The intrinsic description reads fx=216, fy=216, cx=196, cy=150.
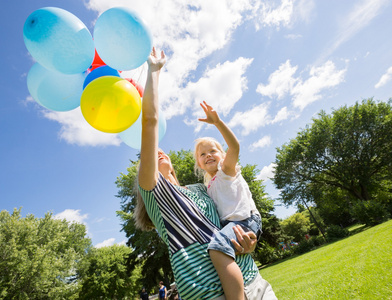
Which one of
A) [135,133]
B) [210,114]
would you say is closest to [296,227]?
[135,133]

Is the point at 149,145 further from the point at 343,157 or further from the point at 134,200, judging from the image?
the point at 343,157

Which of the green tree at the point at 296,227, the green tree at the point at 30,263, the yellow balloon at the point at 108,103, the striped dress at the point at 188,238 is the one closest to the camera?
the striped dress at the point at 188,238

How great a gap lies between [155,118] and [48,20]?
177 cm

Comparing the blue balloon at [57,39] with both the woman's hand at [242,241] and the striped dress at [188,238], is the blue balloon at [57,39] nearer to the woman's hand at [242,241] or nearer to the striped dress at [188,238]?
the striped dress at [188,238]

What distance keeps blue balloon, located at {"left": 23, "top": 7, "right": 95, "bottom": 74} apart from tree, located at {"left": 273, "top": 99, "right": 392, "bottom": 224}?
93.6 feet

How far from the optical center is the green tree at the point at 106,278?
23.3m

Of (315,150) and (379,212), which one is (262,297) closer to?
(379,212)

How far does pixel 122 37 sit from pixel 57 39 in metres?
0.63

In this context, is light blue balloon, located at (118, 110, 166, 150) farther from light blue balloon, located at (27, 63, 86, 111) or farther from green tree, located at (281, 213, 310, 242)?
green tree, located at (281, 213, 310, 242)

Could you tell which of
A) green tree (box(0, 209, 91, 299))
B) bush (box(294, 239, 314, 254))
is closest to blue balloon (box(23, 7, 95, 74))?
green tree (box(0, 209, 91, 299))

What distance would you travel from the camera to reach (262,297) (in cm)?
130

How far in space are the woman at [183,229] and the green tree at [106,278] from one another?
2705cm

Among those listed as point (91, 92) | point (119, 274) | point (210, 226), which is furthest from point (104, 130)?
point (119, 274)

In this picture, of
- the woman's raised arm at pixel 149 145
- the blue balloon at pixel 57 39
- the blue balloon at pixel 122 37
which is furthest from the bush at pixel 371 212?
the blue balloon at pixel 57 39
